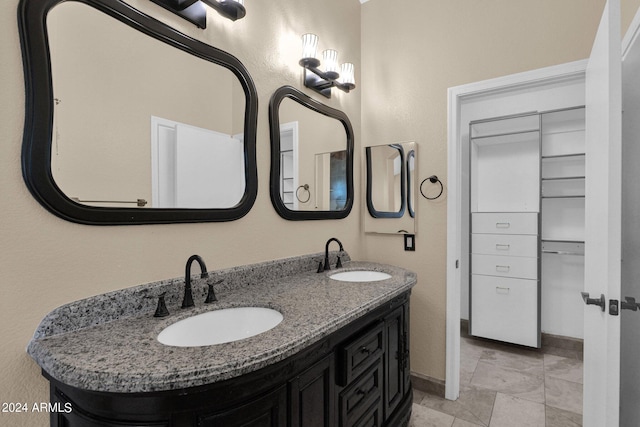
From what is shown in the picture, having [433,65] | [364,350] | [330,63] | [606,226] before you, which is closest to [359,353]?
[364,350]

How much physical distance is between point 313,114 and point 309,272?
1042 mm

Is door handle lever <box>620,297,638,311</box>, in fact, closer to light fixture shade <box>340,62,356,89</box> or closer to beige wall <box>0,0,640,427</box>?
beige wall <box>0,0,640,427</box>

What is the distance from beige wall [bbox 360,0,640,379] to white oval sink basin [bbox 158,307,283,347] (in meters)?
1.41

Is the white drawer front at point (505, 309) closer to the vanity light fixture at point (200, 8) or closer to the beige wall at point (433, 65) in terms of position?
the beige wall at point (433, 65)

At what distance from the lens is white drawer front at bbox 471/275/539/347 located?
276 cm

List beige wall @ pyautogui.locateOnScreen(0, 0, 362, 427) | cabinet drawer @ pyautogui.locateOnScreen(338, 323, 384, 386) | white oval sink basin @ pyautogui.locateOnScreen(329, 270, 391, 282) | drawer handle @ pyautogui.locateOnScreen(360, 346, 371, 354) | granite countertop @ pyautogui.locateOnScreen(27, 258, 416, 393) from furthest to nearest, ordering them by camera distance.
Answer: white oval sink basin @ pyautogui.locateOnScreen(329, 270, 391, 282)
drawer handle @ pyautogui.locateOnScreen(360, 346, 371, 354)
cabinet drawer @ pyautogui.locateOnScreen(338, 323, 384, 386)
beige wall @ pyautogui.locateOnScreen(0, 0, 362, 427)
granite countertop @ pyautogui.locateOnScreen(27, 258, 416, 393)

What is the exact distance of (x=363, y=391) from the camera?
55.2 inches

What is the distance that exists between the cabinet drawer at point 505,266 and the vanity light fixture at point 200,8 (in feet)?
9.21

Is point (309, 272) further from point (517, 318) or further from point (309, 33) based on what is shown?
point (517, 318)

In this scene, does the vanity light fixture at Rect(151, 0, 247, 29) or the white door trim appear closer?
the vanity light fixture at Rect(151, 0, 247, 29)

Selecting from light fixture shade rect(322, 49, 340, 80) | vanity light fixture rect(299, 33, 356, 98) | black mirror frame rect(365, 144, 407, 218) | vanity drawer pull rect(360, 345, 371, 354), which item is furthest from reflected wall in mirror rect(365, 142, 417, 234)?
vanity drawer pull rect(360, 345, 371, 354)

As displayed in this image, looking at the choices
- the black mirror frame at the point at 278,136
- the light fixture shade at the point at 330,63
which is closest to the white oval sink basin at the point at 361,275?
the black mirror frame at the point at 278,136

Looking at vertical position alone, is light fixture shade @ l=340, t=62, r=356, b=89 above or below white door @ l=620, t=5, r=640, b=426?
above

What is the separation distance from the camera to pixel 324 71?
6.73 ft
